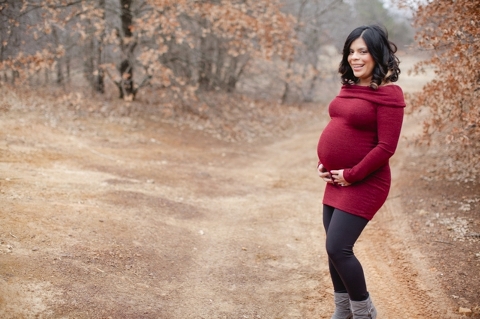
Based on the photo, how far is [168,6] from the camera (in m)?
10.1

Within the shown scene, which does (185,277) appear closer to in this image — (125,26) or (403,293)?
(403,293)

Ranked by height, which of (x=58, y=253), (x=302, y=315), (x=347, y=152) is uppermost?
(x=347, y=152)

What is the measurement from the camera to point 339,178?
116 inches

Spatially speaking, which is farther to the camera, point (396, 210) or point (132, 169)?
point (132, 169)

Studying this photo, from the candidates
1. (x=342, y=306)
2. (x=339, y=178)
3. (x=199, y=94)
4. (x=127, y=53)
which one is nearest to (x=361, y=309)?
(x=342, y=306)

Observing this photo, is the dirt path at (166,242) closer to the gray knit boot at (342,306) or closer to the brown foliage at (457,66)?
the gray knit boot at (342,306)

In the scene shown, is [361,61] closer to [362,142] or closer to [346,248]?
[362,142]

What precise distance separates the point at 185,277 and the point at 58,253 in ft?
3.93

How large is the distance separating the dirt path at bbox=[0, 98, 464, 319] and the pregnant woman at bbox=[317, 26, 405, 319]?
1.13 meters

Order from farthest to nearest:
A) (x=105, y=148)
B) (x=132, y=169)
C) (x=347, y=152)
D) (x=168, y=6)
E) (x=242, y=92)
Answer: (x=242, y=92), (x=168, y=6), (x=105, y=148), (x=132, y=169), (x=347, y=152)

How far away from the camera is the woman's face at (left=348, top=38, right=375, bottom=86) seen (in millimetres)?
2854

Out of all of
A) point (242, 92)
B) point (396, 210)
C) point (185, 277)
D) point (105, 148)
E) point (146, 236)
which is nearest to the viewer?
point (185, 277)

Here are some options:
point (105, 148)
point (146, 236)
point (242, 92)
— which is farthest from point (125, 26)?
point (146, 236)

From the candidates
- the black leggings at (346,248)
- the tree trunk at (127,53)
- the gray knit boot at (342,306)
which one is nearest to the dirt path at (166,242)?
the gray knit boot at (342,306)
